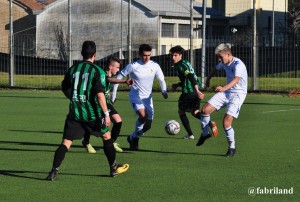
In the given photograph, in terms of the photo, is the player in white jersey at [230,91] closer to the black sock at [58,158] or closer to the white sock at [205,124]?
the white sock at [205,124]

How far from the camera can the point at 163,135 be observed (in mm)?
16922

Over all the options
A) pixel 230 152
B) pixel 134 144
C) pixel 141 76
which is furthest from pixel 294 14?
pixel 230 152

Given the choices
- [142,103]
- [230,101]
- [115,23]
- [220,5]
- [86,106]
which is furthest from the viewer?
[220,5]

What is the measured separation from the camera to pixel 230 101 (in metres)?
13.5

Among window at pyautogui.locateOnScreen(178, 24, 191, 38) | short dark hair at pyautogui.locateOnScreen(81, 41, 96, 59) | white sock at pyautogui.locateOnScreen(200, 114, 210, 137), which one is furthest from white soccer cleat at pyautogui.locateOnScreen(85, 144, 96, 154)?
window at pyautogui.locateOnScreen(178, 24, 191, 38)

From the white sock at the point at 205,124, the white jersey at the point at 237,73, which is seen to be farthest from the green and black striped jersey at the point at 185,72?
the white jersey at the point at 237,73

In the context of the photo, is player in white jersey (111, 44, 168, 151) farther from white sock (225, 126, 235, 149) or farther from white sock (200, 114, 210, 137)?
white sock (225, 126, 235, 149)

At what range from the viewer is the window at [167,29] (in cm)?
5628

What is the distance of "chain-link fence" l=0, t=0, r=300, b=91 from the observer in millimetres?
36566

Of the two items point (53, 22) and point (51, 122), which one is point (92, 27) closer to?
point (53, 22)

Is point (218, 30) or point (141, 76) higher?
point (218, 30)

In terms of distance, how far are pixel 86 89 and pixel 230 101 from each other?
3585 mm

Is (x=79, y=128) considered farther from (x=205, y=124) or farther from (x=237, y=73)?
(x=205, y=124)

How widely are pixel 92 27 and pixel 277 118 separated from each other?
36874mm
